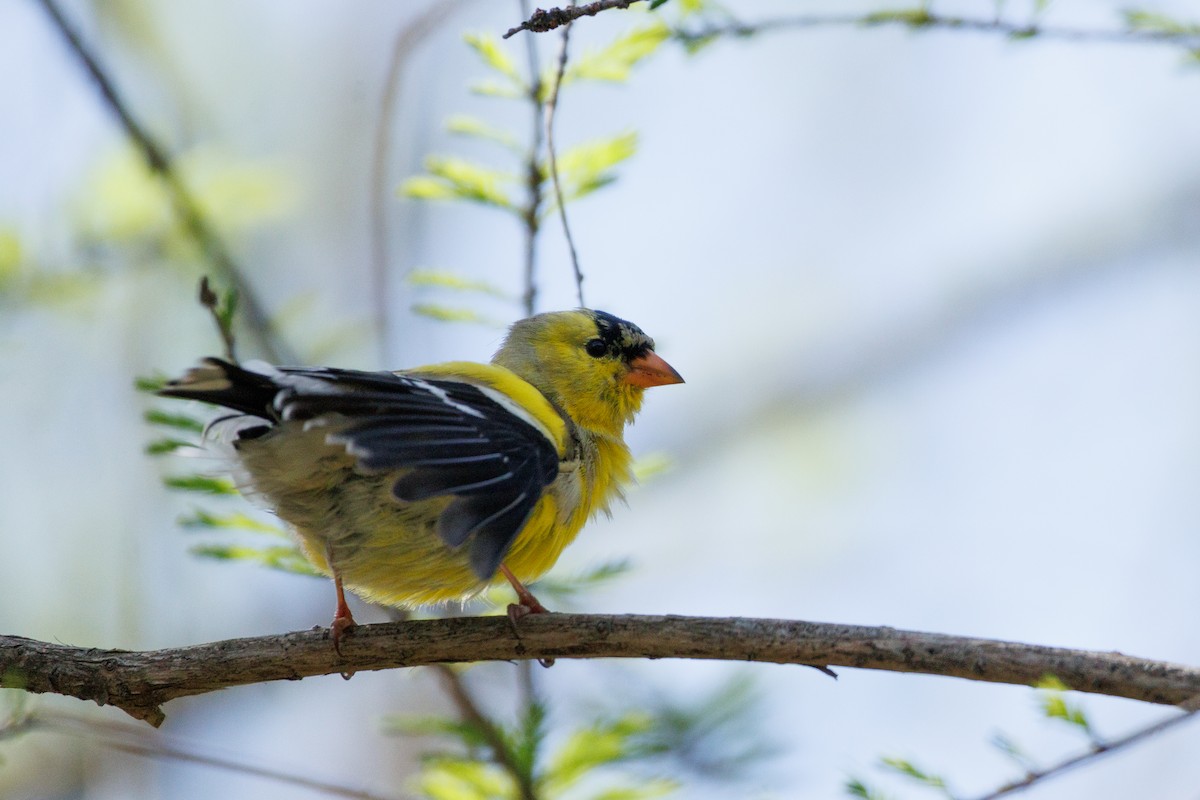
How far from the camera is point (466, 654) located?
2.88 meters

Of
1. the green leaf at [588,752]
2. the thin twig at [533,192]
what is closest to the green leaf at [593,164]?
the thin twig at [533,192]

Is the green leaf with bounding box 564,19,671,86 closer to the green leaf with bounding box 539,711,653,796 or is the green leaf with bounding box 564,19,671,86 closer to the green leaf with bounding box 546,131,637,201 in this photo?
the green leaf with bounding box 546,131,637,201

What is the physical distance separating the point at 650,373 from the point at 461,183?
1.12 metres

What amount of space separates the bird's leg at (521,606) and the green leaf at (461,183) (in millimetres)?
1130

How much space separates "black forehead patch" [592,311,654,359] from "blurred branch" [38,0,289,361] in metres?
1.19

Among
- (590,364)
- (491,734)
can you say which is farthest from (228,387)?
(590,364)

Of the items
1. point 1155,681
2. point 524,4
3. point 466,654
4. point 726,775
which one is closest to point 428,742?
point 726,775

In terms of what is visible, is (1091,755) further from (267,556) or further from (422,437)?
(267,556)

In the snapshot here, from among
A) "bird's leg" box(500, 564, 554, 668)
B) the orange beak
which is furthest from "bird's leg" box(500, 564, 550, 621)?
the orange beak

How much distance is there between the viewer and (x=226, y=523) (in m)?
3.34

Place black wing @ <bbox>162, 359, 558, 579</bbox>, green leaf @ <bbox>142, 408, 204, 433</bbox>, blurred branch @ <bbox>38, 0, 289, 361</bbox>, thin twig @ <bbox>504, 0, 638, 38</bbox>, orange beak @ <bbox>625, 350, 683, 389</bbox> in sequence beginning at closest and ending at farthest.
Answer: thin twig @ <bbox>504, 0, 638, 38</bbox> < black wing @ <bbox>162, 359, 558, 579</bbox> < green leaf @ <bbox>142, 408, 204, 433</bbox> < blurred branch @ <bbox>38, 0, 289, 361</bbox> < orange beak @ <bbox>625, 350, 683, 389</bbox>

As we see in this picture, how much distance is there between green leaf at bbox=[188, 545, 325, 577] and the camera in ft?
10.9

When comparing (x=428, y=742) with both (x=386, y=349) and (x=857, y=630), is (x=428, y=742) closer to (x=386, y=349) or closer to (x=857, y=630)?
(x=386, y=349)

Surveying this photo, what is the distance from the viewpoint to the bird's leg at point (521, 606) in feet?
9.45
